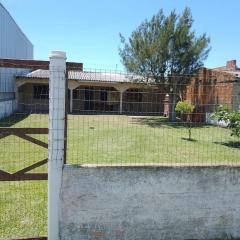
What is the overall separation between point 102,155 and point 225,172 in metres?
6.99

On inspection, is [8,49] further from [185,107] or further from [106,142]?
[106,142]

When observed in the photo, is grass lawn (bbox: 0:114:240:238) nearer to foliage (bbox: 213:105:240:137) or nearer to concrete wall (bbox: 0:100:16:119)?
foliage (bbox: 213:105:240:137)

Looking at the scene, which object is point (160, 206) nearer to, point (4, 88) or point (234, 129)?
point (234, 129)

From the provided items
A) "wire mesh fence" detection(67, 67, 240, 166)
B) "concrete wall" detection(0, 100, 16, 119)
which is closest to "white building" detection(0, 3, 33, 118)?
"concrete wall" detection(0, 100, 16, 119)

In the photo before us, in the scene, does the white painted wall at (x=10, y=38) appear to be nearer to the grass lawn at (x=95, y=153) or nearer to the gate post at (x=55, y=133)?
the grass lawn at (x=95, y=153)

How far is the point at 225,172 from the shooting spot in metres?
5.28

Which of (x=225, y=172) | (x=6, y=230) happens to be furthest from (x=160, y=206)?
(x=6, y=230)

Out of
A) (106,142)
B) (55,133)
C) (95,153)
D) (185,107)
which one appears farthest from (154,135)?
(55,133)

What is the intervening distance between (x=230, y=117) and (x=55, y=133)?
36.8 feet

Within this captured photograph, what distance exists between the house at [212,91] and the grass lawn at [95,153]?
4.46 feet

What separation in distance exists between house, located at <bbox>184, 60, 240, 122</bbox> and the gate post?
8.76 ft

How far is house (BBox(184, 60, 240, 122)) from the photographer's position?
423 inches

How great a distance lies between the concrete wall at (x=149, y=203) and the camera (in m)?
4.96

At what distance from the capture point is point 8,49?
3669cm
